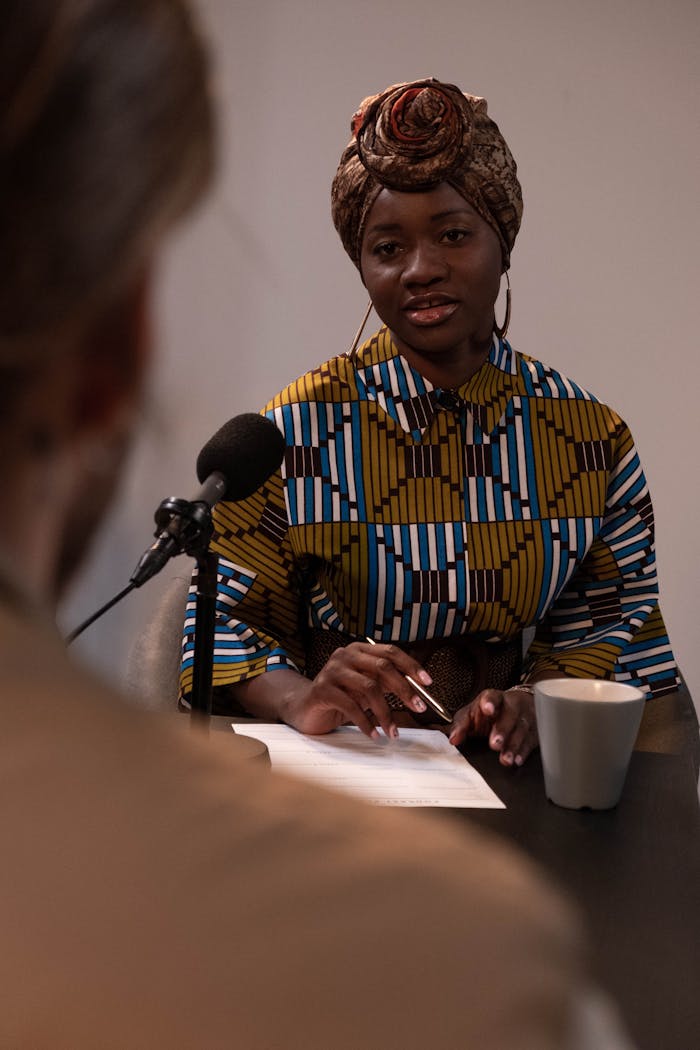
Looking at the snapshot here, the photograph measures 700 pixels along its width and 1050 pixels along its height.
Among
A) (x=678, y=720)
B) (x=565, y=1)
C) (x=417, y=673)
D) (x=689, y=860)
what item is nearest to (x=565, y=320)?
(x=565, y=1)

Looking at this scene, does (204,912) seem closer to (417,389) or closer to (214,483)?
(214,483)

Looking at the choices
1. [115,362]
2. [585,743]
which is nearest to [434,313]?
[585,743]

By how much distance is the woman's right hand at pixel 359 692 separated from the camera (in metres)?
1.21

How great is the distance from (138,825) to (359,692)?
39.3 inches

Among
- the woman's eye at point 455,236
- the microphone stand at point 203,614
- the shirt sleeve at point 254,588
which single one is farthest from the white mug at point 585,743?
the woman's eye at point 455,236

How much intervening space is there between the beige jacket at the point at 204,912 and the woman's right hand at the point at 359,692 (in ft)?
3.06

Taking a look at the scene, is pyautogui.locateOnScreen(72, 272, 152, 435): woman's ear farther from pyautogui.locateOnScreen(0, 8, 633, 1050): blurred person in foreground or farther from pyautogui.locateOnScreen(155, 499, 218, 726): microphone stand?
pyautogui.locateOnScreen(155, 499, 218, 726): microphone stand

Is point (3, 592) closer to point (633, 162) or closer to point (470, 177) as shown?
point (470, 177)

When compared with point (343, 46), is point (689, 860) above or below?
below

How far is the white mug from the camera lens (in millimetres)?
1019

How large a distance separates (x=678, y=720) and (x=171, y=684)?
687 mm

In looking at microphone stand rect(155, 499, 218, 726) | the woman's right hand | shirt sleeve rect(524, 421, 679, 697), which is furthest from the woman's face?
microphone stand rect(155, 499, 218, 726)

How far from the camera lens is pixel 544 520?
1.69 m

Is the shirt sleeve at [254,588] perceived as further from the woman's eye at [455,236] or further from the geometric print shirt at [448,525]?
the woman's eye at [455,236]
